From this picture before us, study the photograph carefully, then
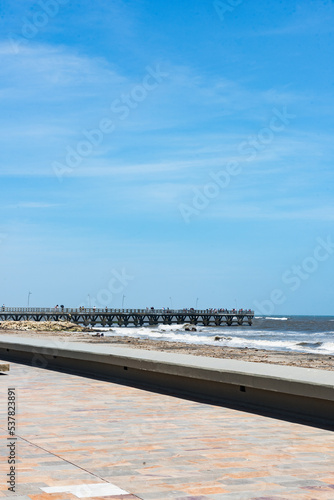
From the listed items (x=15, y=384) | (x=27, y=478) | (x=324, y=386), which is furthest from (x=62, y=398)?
(x=27, y=478)

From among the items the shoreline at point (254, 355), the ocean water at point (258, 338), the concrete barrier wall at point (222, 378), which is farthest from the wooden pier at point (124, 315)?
the concrete barrier wall at point (222, 378)

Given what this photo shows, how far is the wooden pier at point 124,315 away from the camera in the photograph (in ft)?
289

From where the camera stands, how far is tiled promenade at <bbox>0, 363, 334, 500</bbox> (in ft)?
13.3

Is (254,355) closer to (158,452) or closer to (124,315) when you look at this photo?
(158,452)

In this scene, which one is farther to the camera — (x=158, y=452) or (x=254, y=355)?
(x=254, y=355)

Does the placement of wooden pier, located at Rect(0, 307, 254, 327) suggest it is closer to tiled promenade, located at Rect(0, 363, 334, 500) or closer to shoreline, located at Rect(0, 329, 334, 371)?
shoreline, located at Rect(0, 329, 334, 371)

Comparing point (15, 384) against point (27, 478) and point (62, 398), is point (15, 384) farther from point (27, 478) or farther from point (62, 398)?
point (27, 478)

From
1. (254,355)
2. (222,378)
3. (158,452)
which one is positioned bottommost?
(254,355)

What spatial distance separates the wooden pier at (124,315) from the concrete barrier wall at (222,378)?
7510 cm

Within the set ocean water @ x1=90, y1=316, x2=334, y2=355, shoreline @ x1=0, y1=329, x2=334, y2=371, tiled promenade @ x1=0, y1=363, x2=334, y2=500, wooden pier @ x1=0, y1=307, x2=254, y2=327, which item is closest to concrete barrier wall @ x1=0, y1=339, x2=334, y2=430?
tiled promenade @ x1=0, y1=363, x2=334, y2=500

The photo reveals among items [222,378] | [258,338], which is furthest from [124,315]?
[222,378]

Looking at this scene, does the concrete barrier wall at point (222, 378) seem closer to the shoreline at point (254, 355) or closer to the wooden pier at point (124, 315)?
the shoreline at point (254, 355)

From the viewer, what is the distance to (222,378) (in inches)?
296

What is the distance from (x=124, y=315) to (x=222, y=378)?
3371 inches
